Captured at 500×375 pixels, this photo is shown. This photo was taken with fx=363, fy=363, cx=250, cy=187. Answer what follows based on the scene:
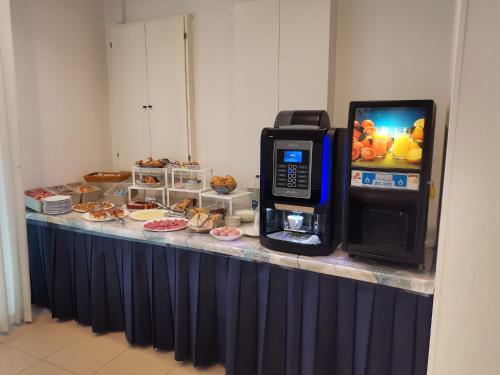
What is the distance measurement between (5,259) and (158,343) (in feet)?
3.83

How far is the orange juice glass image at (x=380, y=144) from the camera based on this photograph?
1.43 metres

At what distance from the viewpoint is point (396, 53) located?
226 cm

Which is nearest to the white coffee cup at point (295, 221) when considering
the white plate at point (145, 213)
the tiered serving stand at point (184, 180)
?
the tiered serving stand at point (184, 180)

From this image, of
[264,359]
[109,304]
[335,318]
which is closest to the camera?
[335,318]

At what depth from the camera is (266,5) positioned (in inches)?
95.1

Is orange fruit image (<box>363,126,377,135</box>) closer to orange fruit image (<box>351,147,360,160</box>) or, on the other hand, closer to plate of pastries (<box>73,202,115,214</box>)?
orange fruit image (<box>351,147,360,160</box>)

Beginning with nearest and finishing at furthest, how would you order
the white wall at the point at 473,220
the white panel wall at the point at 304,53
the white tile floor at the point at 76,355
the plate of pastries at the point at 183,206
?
the white wall at the point at 473,220 < the white tile floor at the point at 76,355 < the white panel wall at the point at 304,53 < the plate of pastries at the point at 183,206

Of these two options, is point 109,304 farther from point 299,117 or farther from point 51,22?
point 51,22

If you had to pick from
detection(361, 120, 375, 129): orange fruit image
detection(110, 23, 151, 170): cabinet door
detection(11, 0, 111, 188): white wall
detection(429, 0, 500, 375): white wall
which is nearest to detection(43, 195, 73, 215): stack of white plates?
detection(11, 0, 111, 188): white wall

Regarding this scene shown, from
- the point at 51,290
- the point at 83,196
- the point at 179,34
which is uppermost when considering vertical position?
the point at 179,34

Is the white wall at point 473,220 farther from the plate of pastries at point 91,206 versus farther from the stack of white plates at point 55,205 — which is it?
the stack of white plates at point 55,205

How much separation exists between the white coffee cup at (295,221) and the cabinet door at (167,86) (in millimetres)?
1500

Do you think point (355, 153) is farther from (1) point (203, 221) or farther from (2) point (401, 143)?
(1) point (203, 221)

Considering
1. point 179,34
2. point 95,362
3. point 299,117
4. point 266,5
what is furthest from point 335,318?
point 179,34
